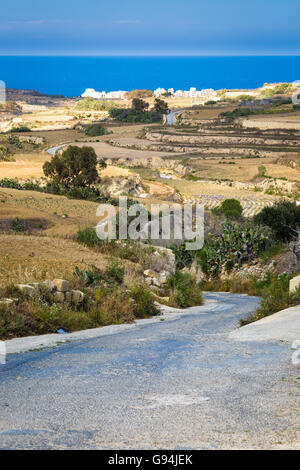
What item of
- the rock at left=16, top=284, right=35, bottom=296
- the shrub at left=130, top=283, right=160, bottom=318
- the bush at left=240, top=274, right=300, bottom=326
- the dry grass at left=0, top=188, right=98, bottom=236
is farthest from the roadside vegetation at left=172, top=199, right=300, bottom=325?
the rock at left=16, top=284, right=35, bottom=296

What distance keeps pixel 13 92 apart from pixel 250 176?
12826cm

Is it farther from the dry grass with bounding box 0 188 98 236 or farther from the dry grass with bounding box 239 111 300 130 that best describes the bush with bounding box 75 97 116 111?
the dry grass with bounding box 0 188 98 236

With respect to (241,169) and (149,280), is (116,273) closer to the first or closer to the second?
(149,280)

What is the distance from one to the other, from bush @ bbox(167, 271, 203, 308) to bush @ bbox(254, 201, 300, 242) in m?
10.3

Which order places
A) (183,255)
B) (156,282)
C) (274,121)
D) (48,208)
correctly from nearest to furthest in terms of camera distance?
(156,282), (183,255), (48,208), (274,121)

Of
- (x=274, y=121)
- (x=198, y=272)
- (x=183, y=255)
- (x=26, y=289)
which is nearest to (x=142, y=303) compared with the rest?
(x=26, y=289)

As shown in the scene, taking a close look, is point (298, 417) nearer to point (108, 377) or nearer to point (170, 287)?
point (108, 377)

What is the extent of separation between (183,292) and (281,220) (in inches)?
479

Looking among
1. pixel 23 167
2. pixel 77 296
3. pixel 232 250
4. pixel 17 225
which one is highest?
pixel 23 167

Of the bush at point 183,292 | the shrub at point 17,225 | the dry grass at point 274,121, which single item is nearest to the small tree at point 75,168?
the shrub at point 17,225

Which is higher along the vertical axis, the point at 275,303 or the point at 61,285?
the point at 61,285

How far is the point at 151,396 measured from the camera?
4.80 metres

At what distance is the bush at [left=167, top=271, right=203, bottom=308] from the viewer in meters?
13.1

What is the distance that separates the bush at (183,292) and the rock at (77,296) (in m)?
3.61
